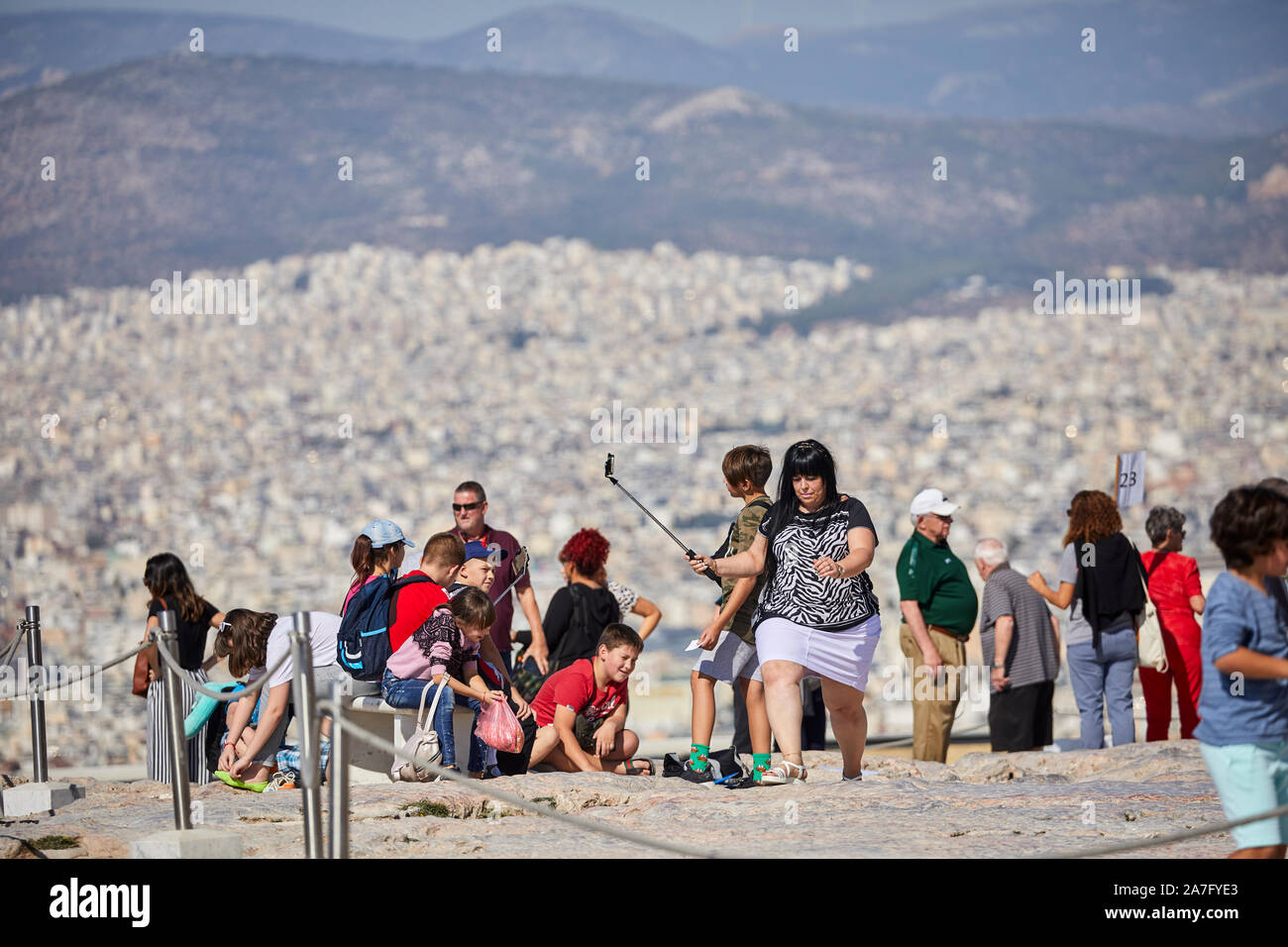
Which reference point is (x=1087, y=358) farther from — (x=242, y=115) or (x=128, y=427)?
(x=242, y=115)

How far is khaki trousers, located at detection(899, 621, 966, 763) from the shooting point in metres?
6.73

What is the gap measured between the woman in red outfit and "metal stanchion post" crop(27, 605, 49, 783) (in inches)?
189

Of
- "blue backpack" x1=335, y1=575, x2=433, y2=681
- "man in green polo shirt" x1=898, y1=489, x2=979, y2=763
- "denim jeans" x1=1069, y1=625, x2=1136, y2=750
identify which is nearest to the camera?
"blue backpack" x1=335, y1=575, x2=433, y2=681

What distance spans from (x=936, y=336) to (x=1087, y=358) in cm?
980

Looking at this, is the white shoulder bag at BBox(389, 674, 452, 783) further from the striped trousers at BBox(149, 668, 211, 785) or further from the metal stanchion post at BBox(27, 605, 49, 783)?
the metal stanchion post at BBox(27, 605, 49, 783)

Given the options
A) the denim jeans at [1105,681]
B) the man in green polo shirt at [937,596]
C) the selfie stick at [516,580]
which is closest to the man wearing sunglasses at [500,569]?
the selfie stick at [516,580]

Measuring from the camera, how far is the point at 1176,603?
263 inches

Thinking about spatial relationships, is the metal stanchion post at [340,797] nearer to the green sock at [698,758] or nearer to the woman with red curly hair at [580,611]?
the green sock at [698,758]

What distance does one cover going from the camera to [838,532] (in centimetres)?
525

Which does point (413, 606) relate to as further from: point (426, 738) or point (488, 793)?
point (488, 793)

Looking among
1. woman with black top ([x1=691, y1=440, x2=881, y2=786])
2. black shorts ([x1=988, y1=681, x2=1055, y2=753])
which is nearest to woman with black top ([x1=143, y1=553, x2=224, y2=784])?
woman with black top ([x1=691, y1=440, x2=881, y2=786])

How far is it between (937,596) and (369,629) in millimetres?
2667

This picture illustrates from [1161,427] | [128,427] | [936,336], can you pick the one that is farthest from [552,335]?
[1161,427]
